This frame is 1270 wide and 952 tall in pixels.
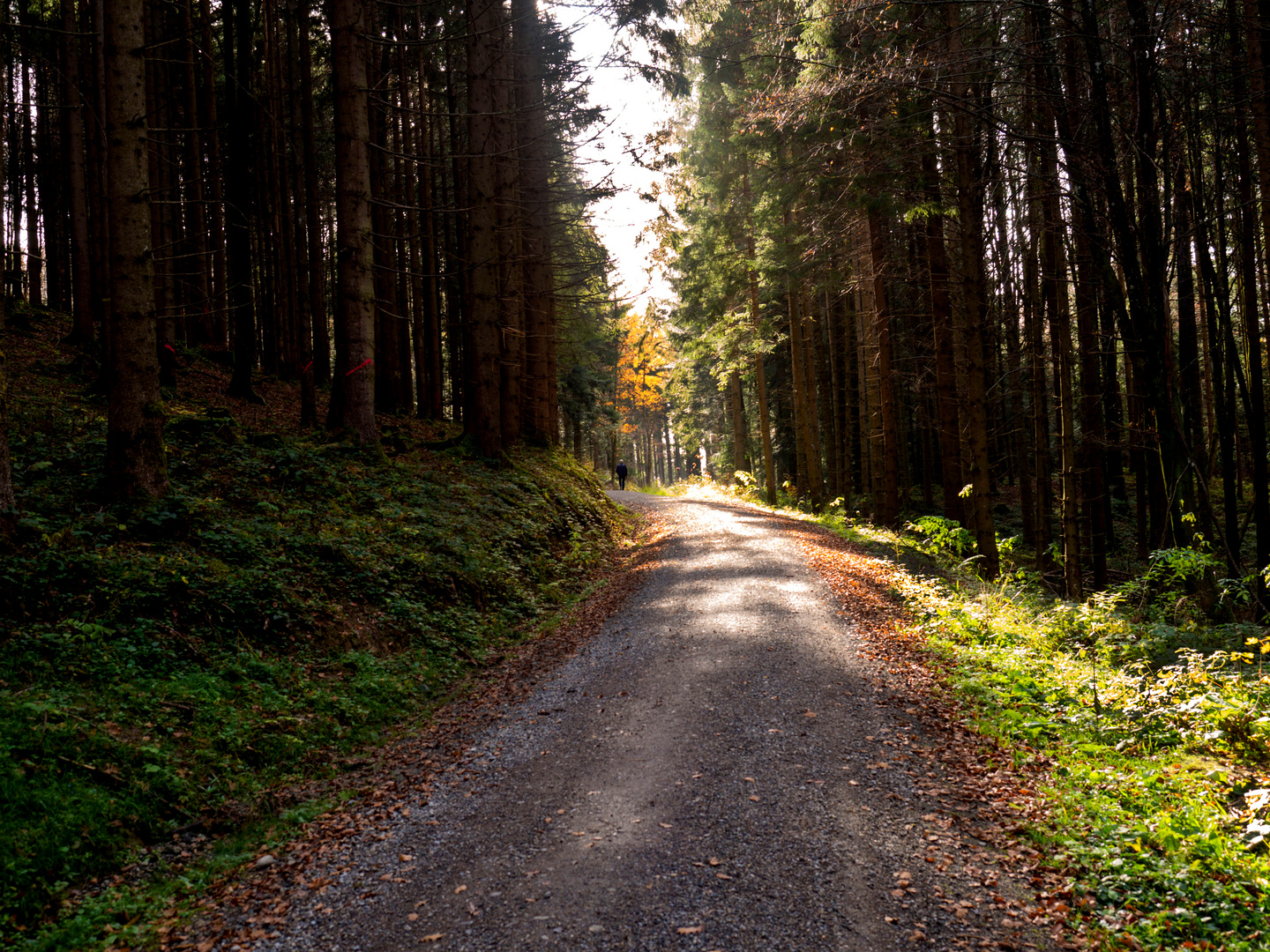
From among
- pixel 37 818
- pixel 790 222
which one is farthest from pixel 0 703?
pixel 790 222

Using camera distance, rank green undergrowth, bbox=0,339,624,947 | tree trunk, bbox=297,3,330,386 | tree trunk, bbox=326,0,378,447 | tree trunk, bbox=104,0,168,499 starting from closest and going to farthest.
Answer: green undergrowth, bbox=0,339,624,947 < tree trunk, bbox=104,0,168,499 < tree trunk, bbox=326,0,378,447 < tree trunk, bbox=297,3,330,386

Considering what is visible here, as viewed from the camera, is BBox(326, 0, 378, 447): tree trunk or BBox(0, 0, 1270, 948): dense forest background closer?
BBox(0, 0, 1270, 948): dense forest background

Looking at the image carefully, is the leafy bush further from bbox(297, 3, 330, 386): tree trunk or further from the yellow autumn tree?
the yellow autumn tree

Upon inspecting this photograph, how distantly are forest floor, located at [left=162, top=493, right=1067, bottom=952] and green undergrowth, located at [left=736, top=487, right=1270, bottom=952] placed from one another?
29 centimetres

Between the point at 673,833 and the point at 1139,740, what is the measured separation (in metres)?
3.61

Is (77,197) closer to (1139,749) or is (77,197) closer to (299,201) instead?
(299,201)

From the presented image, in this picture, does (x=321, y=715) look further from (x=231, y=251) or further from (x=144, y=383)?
(x=231, y=251)

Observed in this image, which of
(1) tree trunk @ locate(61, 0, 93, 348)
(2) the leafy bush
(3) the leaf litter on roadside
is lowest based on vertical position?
(3) the leaf litter on roadside

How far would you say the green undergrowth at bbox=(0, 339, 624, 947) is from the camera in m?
4.09

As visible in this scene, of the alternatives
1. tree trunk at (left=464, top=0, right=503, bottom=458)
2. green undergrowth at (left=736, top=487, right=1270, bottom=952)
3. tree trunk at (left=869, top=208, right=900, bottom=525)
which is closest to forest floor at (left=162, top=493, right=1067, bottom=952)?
green undergrowth at (left=736, top=487, right=1270, bottom=952)

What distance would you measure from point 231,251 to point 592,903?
14.1m

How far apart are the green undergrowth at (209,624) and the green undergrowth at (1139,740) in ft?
17.1

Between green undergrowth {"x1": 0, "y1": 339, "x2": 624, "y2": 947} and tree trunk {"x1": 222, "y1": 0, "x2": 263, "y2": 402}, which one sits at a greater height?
tree trunk {"x1": 222, "y1": 0, "x2": 263, "y2": 402}

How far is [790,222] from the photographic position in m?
18.0
